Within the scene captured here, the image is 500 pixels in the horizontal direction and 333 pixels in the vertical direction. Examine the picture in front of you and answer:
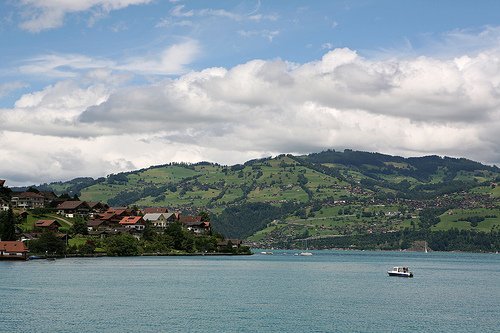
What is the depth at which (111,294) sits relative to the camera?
99375 mm

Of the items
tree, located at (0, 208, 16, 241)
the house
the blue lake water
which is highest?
tree, located at (0, 208, 16, 241)

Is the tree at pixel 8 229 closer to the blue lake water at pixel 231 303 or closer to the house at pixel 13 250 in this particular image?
the house at pixel 13 250

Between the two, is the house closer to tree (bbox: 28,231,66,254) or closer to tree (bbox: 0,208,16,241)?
tree (bbox: 0,208,16,241)

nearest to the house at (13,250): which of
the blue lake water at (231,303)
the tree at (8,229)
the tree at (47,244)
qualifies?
the tree at (8,229)

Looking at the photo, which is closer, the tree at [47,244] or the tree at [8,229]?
the tree at [8,229]

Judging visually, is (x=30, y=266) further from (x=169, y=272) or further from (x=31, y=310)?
(x=31, y=310)

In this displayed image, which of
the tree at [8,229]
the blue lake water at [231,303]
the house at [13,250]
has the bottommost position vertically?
the blue lake water at [231,303]

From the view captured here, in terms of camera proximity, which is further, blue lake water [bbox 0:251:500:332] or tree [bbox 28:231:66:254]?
tree [bbox 28:231:66:254]

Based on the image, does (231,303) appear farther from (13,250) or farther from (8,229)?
(8,229)

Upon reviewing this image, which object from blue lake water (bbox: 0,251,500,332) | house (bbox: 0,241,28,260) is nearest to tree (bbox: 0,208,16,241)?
house (bbox: 0,241,28,260)

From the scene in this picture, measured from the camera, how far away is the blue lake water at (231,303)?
242 feet

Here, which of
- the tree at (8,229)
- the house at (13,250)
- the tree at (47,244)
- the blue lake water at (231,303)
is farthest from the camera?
the tree at (47,244)

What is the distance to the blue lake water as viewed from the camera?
73.8 meters

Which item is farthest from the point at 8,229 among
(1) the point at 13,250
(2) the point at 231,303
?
(2) the point at 231,303
